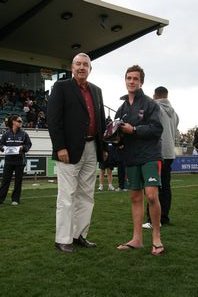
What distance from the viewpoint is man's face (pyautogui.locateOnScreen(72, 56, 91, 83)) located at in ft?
17.3

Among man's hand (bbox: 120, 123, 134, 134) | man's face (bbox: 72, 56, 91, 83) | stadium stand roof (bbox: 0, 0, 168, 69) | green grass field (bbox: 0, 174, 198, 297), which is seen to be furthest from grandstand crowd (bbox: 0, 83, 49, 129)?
man's hand (bbox: 120, 123, 134, 134)

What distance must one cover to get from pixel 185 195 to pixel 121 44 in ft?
54.5

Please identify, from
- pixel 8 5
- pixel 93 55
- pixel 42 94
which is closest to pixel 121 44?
pixel 93 55

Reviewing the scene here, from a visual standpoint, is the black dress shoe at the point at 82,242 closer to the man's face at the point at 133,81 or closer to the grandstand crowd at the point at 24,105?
the man's face at the point at 133,81

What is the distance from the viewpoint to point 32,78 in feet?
93.6

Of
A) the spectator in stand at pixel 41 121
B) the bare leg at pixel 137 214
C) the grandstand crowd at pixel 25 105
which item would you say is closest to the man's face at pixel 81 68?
the bare leg at pixel 137 214

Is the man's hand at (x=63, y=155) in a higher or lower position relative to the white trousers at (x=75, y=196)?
higher

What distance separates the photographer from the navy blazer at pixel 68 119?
5148mm

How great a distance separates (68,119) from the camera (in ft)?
17.2

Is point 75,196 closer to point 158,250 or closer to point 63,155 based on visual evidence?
point 63,155

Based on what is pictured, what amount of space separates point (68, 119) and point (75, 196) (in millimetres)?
836

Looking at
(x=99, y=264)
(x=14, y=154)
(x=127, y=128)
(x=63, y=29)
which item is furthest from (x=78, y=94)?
(x=63, y=29)

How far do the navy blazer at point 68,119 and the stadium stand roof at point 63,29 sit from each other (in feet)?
55.6

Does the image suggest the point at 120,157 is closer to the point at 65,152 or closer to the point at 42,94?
the point at 65,152
